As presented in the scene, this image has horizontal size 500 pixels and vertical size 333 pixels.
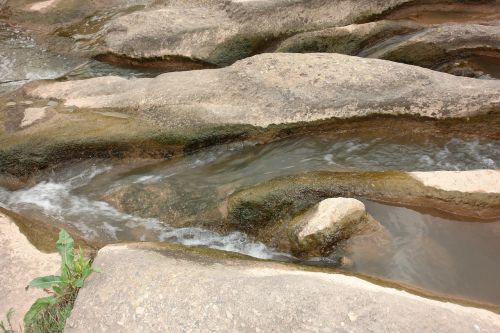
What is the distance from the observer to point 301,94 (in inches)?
244

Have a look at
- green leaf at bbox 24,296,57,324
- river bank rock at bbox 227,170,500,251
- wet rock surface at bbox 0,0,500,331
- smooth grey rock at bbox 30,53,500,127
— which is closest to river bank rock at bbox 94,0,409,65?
wet rock surface at bbox 0,0,500,331

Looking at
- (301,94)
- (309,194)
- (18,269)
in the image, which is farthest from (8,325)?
(301,94)

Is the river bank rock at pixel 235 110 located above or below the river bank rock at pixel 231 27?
below

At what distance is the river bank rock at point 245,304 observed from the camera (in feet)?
11.0

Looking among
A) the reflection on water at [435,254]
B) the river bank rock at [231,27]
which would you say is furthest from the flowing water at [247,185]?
the river bank rock at [231,27]

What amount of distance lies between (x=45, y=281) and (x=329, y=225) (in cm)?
257

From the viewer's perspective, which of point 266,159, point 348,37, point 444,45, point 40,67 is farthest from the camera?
point 40,67

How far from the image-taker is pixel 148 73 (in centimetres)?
862

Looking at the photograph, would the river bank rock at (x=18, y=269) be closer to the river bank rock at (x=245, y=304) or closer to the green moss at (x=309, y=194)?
the river bank rock at (x=245, y=304)

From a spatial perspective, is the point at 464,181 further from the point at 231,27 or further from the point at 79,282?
the point at 231,27

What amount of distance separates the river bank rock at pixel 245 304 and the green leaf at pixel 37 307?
23 cm

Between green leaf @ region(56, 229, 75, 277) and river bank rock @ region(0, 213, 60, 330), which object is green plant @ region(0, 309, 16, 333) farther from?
green leaf @ region(56, 229, 75, 277)

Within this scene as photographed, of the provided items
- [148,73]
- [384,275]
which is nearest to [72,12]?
[148,73]

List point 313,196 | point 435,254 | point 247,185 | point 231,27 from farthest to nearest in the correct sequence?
point 231,27
point 247,185
point 313,196
point 435,254
